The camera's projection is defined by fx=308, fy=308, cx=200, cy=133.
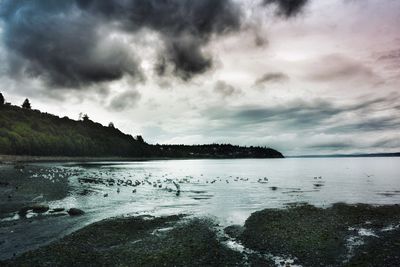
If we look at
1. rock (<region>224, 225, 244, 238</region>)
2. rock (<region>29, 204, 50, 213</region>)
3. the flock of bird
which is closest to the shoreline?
rock (<region>224, 225, 244, 238</region>)

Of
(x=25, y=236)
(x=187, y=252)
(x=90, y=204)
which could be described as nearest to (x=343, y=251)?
(x=187, y=252)

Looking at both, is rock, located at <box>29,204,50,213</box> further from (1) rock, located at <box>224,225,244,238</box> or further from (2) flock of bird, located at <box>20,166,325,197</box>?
(1) rock, located at <box>224,225,244,238</box>

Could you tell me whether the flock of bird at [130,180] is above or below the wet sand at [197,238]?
above

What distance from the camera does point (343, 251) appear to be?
16766 mm

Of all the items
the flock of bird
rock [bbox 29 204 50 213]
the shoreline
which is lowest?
the shoreline

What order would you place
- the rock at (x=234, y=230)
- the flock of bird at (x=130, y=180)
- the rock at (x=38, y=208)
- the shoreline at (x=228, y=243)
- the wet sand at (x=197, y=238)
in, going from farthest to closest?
the flock of bird at (x=130, y=180) → the rock at (x=38, y=208) → the rock at (x=234, y=230) → the wet sand at (x=197, y=238) → the shoreline at (x=228, y=243)

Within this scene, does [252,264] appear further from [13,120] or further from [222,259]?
[13,120]

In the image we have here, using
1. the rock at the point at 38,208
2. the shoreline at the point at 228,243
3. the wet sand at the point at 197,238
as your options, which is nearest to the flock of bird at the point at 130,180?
the rock at the point at 38,208

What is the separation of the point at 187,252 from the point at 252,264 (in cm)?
349

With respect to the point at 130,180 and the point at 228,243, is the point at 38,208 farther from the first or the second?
the point at 130,180

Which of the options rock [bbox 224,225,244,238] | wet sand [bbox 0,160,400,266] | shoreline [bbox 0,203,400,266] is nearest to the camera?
shoreline [bbox 0,203,400,266]

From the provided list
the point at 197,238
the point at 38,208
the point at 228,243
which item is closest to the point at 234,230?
the point at 228,243

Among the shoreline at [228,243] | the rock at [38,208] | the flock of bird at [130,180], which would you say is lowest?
the shoreline at [228,243]

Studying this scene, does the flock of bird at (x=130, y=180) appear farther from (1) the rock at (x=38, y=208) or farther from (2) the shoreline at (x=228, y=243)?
(2) the shoreline at (x=228, y=243)
